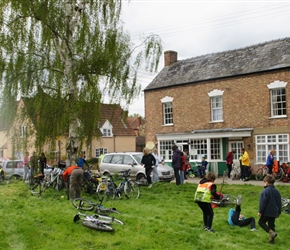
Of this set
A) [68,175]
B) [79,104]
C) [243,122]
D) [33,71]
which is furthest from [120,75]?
[243,122]

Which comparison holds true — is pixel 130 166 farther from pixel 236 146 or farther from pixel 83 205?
pixel 83 205

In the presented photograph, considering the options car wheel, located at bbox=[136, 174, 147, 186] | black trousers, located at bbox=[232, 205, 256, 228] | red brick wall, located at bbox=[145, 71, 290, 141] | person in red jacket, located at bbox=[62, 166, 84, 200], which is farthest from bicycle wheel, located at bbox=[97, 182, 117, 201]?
red brick wall, located at bbox=[145, 71, 290, 141]

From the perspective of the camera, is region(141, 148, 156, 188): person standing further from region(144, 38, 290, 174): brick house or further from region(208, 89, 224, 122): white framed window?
region(208, 89, 224, 122): white framed window

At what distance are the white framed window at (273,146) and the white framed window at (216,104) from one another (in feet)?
10.8

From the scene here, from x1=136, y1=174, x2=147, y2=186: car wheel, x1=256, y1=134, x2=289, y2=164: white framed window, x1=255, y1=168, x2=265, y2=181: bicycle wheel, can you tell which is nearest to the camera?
x1=136, y1=174, x2=147, y2=186: car wheel

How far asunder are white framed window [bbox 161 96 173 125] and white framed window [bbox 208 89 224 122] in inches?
133

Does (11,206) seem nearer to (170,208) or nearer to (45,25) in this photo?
(170,208)

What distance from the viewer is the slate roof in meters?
26.9

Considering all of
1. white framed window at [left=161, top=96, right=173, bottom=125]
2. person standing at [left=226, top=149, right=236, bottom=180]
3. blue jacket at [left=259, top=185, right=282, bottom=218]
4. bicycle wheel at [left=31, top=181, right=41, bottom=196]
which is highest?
white framed window at [left=161, top=96, right=173, bottom=125]

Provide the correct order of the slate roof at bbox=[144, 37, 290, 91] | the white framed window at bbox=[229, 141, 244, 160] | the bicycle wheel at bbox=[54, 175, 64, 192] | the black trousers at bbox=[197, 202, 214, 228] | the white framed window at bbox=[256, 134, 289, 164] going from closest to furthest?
1. the black trousers at bbox=[197, 202, 214, 228]
2. the bicycle wheel at bbox=[54, 175, 64, 192]
3. the white framed window at bbox=[256, 134, 289, 164]
4. the slate roof at bbox=[144, 37, 290, 91]
5. the white framed window at bbox=[229, 141, 244, 160]

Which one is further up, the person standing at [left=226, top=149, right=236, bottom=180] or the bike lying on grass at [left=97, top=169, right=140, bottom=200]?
the person standing at [left=226, top=149, right=236, bottom=180]

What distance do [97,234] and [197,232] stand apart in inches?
91.6

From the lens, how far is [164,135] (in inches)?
1239

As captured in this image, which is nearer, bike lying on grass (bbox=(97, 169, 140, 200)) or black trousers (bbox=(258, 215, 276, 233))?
black trousers (bbox=(258, 215, 276, 233))
